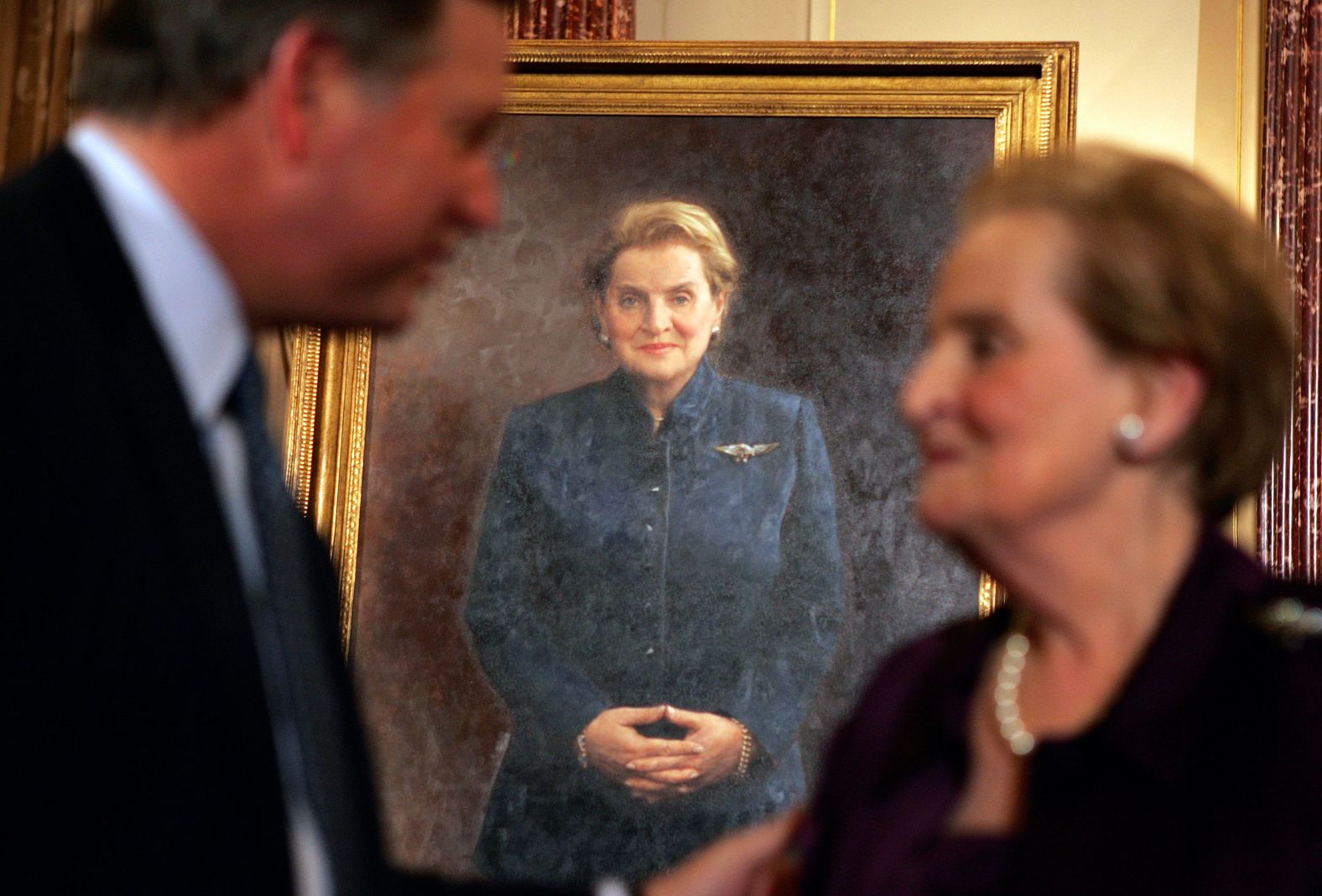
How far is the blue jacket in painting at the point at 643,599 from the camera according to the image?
13.3 feet

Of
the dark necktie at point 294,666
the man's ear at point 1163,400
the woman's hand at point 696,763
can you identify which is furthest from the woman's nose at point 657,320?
the man's ear at point 1163,400

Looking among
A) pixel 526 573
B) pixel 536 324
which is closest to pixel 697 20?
pixel 536 324

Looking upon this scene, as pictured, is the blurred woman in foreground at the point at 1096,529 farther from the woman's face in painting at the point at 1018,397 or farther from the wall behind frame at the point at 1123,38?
the wall behind frame at the point at 1123,38

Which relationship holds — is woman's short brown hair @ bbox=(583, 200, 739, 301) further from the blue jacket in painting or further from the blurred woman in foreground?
the blurred woman in foreground

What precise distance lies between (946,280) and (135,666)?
92cm

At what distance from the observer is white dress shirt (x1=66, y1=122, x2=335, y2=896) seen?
1.63 metres

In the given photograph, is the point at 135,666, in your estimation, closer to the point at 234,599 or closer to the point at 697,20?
the point at 234,599

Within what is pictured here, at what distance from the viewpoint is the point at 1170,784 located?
4.52ft

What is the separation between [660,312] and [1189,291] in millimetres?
2944

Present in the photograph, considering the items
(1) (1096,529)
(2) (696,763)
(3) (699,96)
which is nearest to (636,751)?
(2) (696,763)

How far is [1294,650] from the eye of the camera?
1414 mm

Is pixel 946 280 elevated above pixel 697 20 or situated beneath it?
situated beneath

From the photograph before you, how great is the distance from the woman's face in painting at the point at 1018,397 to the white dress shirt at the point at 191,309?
2.53ft

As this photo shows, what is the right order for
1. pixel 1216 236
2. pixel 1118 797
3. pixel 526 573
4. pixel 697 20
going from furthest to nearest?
pixel 697 20
pixel 526 573
pixel 1216 236
pixel 1118 797
